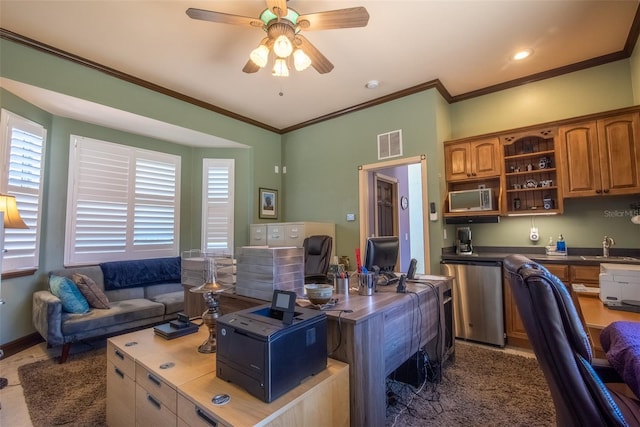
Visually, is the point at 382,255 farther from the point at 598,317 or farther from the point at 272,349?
the point at 272,349

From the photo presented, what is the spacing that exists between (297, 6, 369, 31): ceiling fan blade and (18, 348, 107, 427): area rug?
10.2 feet

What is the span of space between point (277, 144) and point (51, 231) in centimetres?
338

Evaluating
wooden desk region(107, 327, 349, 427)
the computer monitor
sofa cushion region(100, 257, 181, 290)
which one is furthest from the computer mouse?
sofa cushion region(100, 257, 181, 290)

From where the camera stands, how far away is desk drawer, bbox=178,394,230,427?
1.09m

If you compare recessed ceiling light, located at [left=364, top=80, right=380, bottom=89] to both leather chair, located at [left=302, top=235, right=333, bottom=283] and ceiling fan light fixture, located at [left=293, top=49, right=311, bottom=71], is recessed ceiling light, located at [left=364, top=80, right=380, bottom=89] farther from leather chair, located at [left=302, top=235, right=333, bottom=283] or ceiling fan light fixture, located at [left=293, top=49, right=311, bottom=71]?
leather chair, located at [left=302, top=235, right=333, bottom=283]

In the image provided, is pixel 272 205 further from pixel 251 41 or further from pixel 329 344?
pixel 329 344

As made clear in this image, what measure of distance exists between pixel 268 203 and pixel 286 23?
3.17 metres

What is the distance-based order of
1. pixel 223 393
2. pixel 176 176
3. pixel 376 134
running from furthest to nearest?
pixel 176 176, pixel 376 134, pixel 223 393

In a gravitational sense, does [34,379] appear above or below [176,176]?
below

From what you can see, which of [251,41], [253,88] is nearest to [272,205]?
[253,88]

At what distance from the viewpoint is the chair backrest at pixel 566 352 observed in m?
0.84

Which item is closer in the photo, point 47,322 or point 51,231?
point 47,322

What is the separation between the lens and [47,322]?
8.84 feet

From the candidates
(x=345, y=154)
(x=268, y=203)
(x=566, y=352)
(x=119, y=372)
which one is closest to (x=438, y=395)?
(x=566, y=352)
